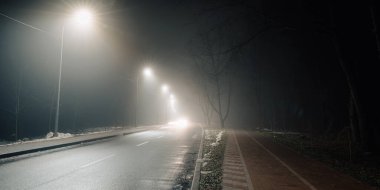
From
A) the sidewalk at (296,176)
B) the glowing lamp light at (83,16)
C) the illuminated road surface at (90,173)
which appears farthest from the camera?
the glowing lamp light at (83,16)

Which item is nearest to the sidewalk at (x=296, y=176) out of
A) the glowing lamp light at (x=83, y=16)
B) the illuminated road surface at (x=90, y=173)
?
the illuminated road surface at (x=90, y=173)

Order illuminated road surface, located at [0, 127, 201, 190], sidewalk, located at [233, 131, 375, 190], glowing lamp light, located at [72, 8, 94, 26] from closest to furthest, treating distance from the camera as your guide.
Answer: illuminated road surface, located at [0, 127, 201, 190] → sidewalk, located at [233, 131, 375, 190] → glowing lamp light, located at [72, 8, 94, 26]

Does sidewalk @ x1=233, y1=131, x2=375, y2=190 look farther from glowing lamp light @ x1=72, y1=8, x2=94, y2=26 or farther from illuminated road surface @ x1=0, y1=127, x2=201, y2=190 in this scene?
glowing lamp light @ x1=72, y1=8, x2=94, y2=26

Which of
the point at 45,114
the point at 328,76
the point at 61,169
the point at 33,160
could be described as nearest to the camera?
the point at 61,169

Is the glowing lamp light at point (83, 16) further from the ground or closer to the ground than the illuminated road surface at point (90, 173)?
further from the ground

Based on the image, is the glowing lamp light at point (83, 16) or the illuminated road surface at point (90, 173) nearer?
the illuminated road surface at point (90, 173)

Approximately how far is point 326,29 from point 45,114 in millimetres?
55078

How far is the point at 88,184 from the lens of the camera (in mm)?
9211

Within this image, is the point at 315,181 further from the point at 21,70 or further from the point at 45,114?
the point at 45,114

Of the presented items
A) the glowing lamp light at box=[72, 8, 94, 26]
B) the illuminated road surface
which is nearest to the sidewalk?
the illuminated road surface

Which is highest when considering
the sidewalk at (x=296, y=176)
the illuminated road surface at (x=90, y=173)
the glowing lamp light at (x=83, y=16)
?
the glowing lamp light at (x=83, y=16)

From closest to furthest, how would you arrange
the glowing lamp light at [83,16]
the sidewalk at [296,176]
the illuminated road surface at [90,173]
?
the illuminated road surface at [90,173] → the sidewalk at [296,176] → the glowing lamp light at [83,16]

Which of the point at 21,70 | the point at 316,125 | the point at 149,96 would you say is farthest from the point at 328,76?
the point at 149,96

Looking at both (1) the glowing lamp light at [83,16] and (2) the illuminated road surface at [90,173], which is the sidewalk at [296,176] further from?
(1) the glowing lamp light at [83,16]
